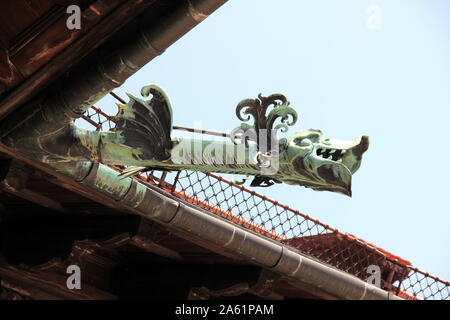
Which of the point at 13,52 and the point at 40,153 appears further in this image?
the point at 40,153

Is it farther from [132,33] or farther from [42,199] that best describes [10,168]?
[132,33]

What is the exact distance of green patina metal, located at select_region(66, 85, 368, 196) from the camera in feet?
20.6

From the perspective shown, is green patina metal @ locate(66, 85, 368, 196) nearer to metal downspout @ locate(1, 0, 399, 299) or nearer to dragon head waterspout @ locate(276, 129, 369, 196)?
dragon head waterspout @ locate(276, 129, 369, 196)

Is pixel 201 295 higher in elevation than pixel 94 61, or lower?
lower

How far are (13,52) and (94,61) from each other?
0.55 m

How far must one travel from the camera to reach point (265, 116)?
6484 millimetres

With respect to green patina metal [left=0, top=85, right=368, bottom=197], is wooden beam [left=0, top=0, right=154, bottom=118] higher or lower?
higher

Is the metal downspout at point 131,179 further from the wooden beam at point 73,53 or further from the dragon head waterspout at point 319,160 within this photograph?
the dragon head waterspout at point 319,160

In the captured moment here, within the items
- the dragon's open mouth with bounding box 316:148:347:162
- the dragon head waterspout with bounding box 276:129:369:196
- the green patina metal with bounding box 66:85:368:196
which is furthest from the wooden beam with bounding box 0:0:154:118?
the dragon's open mouth with bounding box 316:148:347:162

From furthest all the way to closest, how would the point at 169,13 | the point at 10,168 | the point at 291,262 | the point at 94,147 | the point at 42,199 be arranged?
1. the point at 291,262
2. the point at 42,199
3. the point at 10,168
4. the point at 94,147
5. the point at 169,13

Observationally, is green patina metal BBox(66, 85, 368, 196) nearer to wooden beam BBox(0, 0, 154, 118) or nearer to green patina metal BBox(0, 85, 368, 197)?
green patina metal BBox(0, 85, 368, 197)

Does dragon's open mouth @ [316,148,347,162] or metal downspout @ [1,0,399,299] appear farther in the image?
metal downspout @ [1,0,399,299]
